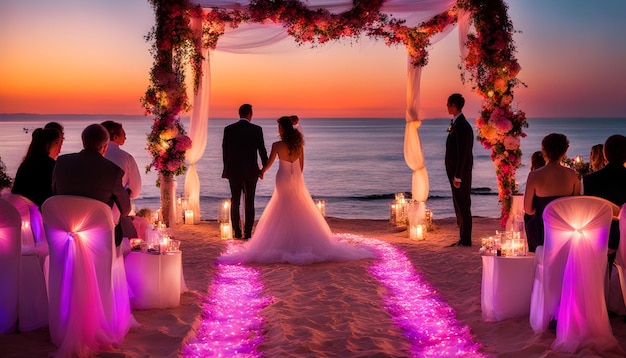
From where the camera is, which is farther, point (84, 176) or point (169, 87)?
point (169, 87)

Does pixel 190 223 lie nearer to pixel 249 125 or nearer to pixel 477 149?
pixel 249 125

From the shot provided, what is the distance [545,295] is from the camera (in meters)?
5.18

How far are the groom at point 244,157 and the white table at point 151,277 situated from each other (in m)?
3.98

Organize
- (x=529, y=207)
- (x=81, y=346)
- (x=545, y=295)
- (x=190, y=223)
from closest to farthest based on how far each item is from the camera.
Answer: (x=81, y=346)
(x=545, y=295)
(x=529, y=207)
(x=190, y=223)

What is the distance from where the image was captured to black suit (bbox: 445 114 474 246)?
Answer: 9.15 metres

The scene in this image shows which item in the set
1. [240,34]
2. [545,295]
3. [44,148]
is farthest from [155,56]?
[545,295]

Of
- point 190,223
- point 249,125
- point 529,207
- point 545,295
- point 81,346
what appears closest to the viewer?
point 81,346

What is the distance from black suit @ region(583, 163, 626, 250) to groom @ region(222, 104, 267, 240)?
5355 millimetres

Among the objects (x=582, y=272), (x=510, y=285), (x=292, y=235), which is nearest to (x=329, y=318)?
(x=510, y=285)

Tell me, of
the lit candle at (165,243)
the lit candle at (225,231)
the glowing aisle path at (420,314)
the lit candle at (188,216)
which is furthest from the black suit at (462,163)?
the lit candle at (188,216)

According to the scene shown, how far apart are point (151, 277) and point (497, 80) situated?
20.2 feet

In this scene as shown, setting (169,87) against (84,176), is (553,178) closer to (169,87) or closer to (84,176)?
(84,176)

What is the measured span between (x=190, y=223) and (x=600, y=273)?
318 inches

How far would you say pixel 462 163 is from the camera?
9.14m
